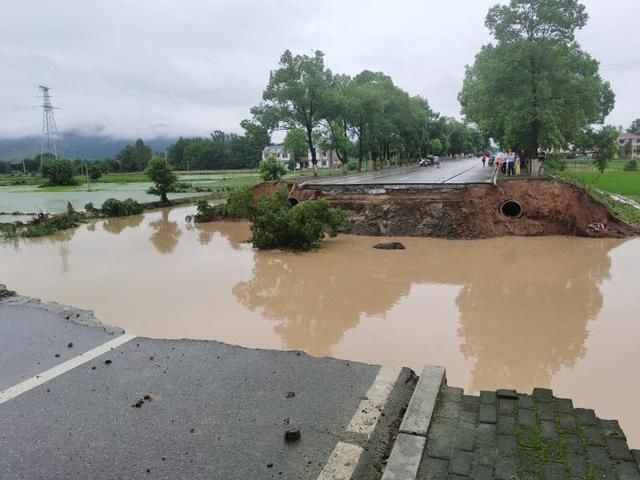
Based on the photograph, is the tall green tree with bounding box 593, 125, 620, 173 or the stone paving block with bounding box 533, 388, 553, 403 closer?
the stone paving block with bounding box 533, 388, 553, 403

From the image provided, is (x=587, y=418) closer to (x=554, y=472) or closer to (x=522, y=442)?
(x=522, y=442)

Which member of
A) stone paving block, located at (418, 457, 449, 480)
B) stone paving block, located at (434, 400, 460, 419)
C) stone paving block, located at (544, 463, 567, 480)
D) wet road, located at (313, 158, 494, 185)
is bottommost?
stone paving block, located at (418, 457, 449, 480)

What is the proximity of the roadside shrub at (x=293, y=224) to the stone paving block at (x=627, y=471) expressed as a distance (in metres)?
11.2

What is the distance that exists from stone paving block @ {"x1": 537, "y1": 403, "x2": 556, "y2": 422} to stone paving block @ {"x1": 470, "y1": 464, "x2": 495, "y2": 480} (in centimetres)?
88

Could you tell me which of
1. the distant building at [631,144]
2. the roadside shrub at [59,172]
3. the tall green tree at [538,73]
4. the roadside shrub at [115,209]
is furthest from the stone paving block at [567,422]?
the distant building at [631,144]

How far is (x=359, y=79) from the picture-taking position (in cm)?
4609

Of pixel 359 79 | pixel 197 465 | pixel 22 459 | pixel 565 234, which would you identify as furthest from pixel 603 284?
pixel 359 79

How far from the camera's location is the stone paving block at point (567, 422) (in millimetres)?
3761

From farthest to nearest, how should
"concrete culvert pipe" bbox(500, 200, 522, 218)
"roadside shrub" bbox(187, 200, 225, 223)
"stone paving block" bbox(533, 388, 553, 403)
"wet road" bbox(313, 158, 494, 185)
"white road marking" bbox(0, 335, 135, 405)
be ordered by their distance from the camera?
"roadside shrub" bbox(187, 200, 225, 223), "wet road" bbox(313, 158, 494, 185), "concrete culvert pipe" bbox(500, 200, 522, 218), "white road marking" bbox(0, 335, 135, 405), "stone paving block" bbox(533, 388, 553, 403)

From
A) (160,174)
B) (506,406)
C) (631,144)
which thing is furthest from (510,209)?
(631,144)

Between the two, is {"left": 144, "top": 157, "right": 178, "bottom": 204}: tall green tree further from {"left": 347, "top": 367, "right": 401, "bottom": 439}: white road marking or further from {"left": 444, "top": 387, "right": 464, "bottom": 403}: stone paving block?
{"left": 444, "top": 387, "right": 464, "bottom": 403}: stone paving block


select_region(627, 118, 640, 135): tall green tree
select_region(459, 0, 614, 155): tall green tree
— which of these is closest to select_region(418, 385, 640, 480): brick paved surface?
select_region(459, 0, 614, 155): tall green tree

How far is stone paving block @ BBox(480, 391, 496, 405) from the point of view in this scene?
166 inches

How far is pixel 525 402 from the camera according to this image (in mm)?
4180
